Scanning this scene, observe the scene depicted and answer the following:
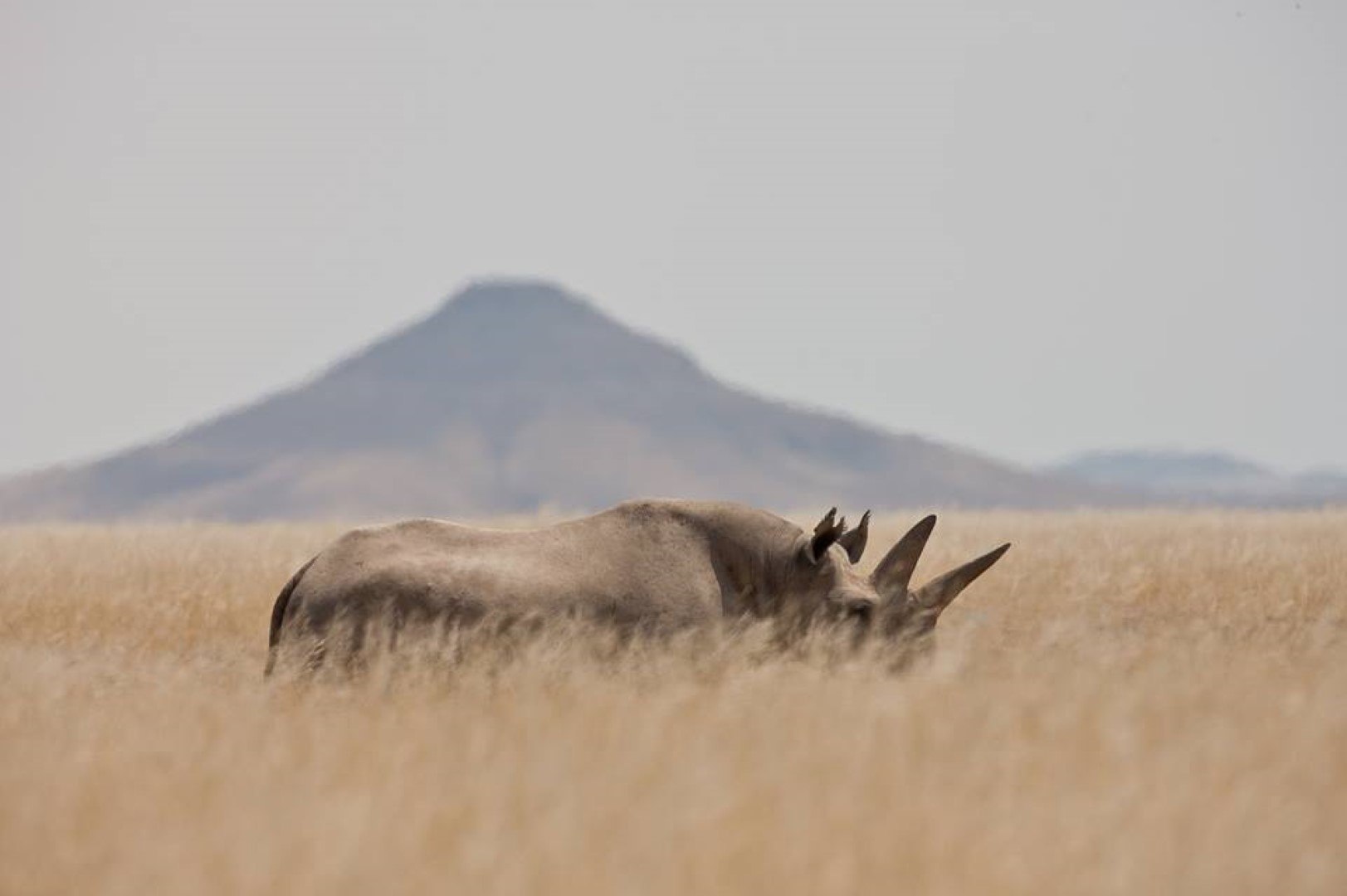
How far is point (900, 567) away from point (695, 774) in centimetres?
444

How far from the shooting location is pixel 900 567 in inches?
409

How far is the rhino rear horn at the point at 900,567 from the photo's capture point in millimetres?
10305

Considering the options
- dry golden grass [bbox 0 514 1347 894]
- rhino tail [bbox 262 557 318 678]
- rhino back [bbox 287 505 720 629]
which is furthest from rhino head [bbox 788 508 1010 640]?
rhino tail [bbox 262 557 318 678]

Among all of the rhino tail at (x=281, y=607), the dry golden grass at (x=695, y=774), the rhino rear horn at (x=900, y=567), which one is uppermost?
the rhino rear horn at (x=900, y=567)

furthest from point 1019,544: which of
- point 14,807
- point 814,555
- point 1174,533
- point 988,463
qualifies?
point 988,463

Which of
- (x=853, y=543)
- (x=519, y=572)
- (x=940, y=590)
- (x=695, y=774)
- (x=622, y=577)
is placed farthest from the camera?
(x=853, y=543)

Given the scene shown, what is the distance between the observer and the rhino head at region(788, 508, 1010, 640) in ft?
33.2

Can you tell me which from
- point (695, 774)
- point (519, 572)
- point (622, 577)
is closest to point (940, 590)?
point (622, 577)

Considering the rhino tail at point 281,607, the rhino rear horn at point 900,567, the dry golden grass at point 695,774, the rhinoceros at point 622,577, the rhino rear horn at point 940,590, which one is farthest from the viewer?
the rhino rear horn at point 900,567

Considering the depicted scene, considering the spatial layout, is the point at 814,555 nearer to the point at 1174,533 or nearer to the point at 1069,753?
the point at 1069,753

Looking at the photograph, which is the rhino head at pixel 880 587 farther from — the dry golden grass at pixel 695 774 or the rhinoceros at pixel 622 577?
the dry golden grass at pixel 695 774

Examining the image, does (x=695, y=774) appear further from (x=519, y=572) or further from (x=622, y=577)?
(x=622, y=577)

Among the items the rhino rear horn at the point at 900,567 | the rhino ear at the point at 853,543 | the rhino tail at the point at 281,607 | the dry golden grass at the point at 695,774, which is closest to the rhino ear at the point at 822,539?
the rhino rear horn at the point at 900,567

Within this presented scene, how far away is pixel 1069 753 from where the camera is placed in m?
6.72
